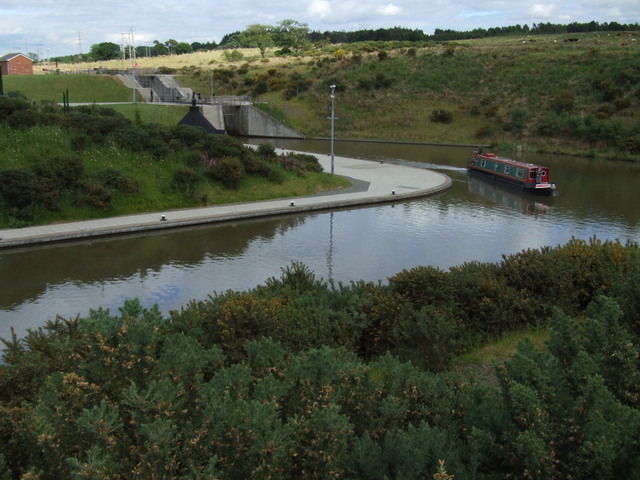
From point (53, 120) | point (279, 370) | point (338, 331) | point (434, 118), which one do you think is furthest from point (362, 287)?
point (434, 118)

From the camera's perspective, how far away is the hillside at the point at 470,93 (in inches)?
1959

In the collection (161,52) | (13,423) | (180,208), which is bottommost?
(180,208)

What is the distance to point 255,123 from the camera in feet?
183

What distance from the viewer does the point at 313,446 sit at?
4441mm

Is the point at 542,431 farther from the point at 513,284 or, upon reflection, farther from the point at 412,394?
the point at 513,284

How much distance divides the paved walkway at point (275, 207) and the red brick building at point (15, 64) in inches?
2280

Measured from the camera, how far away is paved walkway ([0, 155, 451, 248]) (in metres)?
19.2

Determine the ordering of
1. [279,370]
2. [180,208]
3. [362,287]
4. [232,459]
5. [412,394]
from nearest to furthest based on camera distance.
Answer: [232,459] < [412,394] < [279,370] < [362,287] < [180,208]

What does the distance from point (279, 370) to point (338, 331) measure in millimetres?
3334

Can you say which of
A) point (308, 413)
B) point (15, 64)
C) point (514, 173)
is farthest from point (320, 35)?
point (308, 413)

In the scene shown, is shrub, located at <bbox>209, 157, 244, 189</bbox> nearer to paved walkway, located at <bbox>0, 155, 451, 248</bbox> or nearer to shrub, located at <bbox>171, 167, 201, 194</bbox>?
shrub, located at <bbox>171, 167, 201, 194</bbox>

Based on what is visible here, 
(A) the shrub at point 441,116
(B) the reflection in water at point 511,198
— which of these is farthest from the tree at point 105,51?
(B) the reflection in water at point 511,198

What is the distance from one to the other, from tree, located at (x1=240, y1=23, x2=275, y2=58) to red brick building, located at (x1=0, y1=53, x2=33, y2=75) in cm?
5099

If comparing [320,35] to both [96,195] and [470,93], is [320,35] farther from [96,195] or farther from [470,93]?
[96,195]
